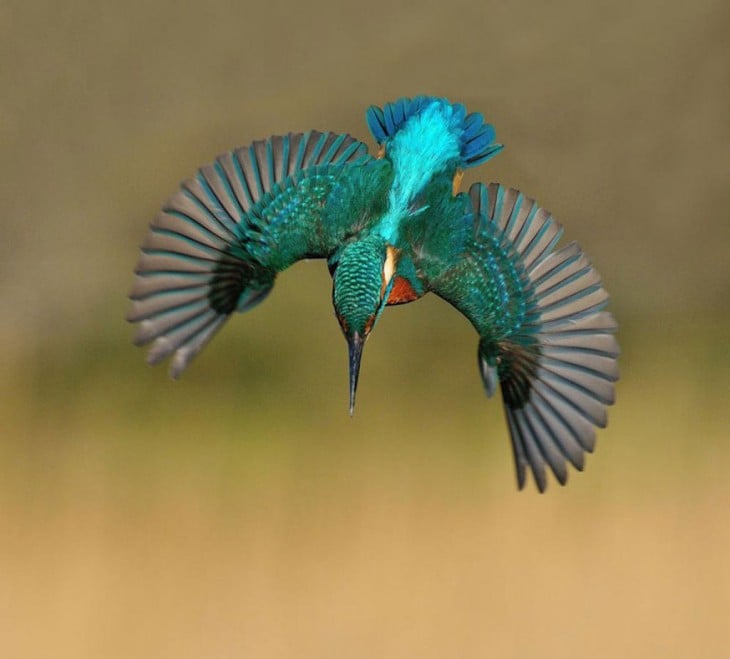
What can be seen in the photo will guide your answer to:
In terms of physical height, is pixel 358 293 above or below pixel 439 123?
below

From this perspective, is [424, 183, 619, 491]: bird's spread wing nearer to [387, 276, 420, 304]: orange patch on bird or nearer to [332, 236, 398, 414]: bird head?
[387, 276, 420, 304]: orange patch on bird

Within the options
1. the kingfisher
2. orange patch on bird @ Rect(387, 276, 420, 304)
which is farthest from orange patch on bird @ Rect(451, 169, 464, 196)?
orange patch on bird @ Rect(387, 276, 420, 304)

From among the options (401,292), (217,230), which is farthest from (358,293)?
(217,230)

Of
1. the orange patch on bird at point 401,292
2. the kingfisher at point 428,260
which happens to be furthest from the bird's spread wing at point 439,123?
the orange patch on bird at point 401,292

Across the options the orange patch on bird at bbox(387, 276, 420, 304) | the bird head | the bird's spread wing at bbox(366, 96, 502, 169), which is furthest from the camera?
the bird's spread wing at bbox(366, 96, 502, 169)

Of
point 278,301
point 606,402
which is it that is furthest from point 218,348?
point 606,402

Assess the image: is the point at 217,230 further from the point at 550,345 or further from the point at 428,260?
the point at 550,345

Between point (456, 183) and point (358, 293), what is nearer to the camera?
point (358, 293)
